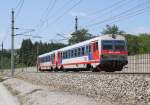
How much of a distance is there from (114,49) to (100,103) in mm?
15636

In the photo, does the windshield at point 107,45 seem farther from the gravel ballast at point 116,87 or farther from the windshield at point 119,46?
the gravel ballast at point 116,87

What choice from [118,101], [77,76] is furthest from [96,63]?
[118,101]

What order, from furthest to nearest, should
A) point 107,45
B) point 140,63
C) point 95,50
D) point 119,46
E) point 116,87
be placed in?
point 140,63, point 119,46, point 95,50, point 107,45, point 116,87

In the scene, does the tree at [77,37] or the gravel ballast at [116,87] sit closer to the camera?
the gravel ballast at [116,87]

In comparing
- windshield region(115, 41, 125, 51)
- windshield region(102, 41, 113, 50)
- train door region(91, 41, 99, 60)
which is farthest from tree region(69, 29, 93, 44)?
windshield region(102, 41, 113, 50)

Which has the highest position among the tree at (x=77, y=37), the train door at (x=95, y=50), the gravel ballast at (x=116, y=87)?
the tree at (x=77, y=37)

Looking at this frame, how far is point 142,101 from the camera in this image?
15.1 metres

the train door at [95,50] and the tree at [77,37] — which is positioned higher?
the tree at [77,37]

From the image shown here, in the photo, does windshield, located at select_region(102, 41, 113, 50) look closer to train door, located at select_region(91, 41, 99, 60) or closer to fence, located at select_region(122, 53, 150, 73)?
train door, located at select_region(91, 41, 99, 60)

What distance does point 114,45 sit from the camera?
3175 cm

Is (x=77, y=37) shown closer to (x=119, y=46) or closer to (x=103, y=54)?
(x=119, y=46)

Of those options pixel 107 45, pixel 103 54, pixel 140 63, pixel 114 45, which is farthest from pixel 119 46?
pixel 140 63

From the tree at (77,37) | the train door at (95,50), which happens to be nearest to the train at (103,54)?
the train door at (95,50)

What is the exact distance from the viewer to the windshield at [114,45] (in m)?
31.3
